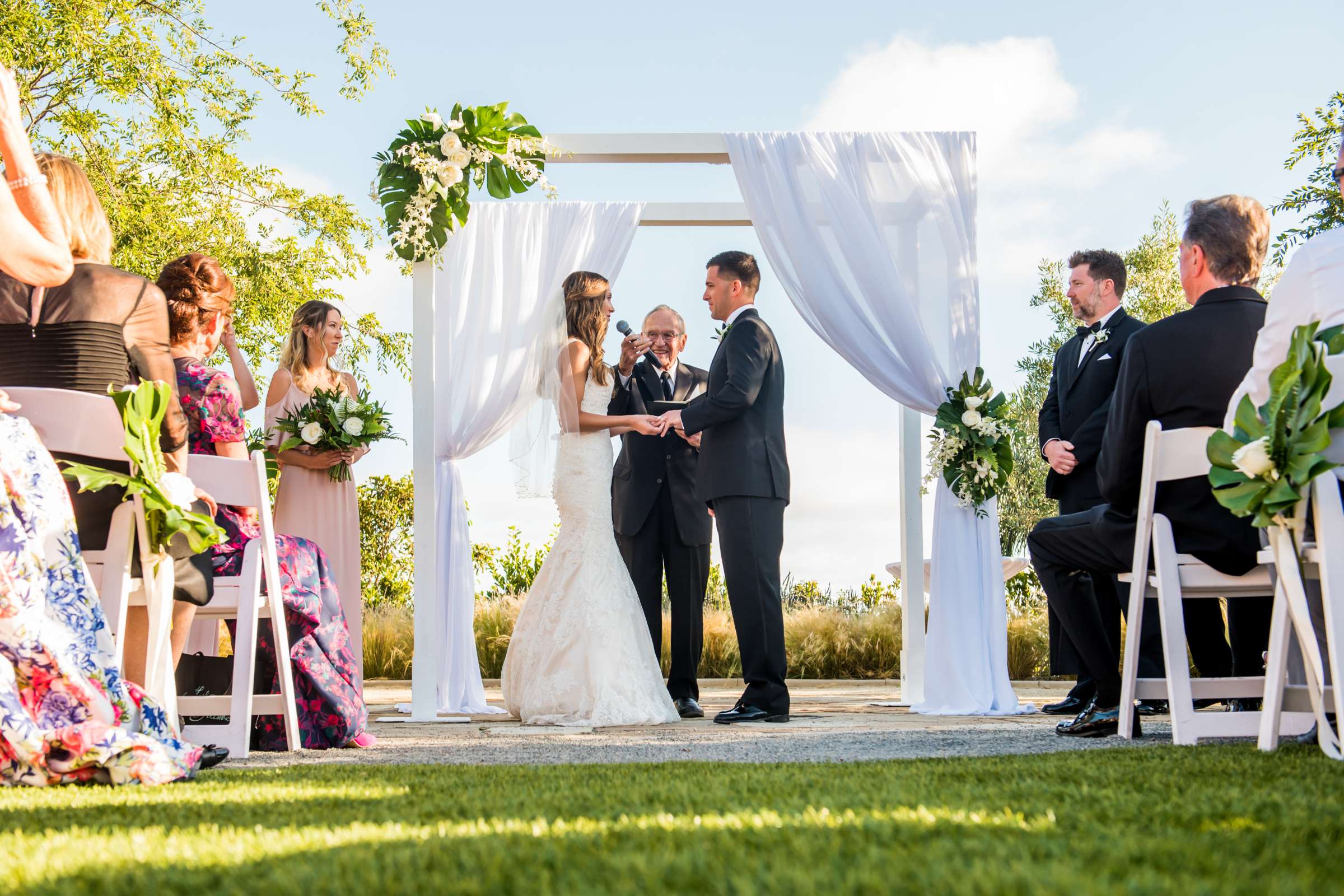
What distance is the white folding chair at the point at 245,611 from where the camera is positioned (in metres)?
4.03

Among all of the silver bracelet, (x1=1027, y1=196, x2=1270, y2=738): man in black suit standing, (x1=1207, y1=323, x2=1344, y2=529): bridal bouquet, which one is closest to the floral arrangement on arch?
the silver bracelet

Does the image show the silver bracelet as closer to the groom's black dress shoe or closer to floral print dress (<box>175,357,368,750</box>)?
floral print dress (<box>175,357,368,750</box>)

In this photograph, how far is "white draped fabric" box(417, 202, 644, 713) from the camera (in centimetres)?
671

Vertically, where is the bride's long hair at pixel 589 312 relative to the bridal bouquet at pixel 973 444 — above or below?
above

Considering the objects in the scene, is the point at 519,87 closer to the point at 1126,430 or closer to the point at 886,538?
the point at 1126,430

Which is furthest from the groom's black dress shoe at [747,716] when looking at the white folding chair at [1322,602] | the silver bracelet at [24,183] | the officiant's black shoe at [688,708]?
the silver bracelet at [24,183]

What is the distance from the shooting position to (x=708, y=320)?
20.3ft

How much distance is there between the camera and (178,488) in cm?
353

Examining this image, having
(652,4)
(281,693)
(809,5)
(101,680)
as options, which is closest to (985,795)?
(101,680)

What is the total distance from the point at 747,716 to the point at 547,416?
1.80 m

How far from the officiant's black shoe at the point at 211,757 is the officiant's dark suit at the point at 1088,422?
3.67 meters

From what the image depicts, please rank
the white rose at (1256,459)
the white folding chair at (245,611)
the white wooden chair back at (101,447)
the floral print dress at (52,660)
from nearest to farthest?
the floral print dress at (52,660)
the white rose at (1256,459)
the white wooden chair back at (101,447)
the white folding chair at (245,611)

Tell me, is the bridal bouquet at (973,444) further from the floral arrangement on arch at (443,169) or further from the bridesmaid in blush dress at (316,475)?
the bridesmaid in blush dress at (316,475)

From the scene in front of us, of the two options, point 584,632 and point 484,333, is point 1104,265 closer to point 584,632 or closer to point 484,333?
point 584,632
